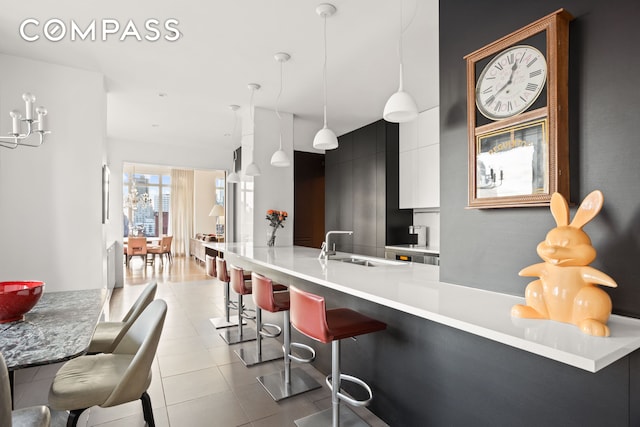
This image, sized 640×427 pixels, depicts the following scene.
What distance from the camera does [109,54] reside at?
3.31 m

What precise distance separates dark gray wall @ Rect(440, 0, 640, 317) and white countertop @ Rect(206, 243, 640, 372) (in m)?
0.16

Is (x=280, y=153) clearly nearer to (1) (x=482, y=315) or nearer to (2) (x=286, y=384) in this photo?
(2) (x=286, y=384)

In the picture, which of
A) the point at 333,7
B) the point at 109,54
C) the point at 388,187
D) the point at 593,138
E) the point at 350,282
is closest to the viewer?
the point at 593,138

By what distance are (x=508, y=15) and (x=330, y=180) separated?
195 inches

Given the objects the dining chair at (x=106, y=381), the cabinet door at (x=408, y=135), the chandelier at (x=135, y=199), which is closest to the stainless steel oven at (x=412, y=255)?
the cabinet door at (x=408, y=135)

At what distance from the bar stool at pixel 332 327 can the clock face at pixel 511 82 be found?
1.34 metres

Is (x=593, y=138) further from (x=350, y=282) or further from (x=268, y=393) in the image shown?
(x=268, y=393)

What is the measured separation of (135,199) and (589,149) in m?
12.4

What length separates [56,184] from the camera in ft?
11.4

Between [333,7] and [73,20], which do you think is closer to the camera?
[333,7]

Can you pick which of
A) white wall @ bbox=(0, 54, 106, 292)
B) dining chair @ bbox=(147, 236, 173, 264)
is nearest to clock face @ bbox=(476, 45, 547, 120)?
white wall @ bbox=(0, 54, 106, 292)

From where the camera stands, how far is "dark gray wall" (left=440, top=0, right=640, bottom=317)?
1.30 metres

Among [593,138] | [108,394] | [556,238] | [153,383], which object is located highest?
[593,138]

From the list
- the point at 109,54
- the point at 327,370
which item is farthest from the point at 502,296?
the point at 109,54
